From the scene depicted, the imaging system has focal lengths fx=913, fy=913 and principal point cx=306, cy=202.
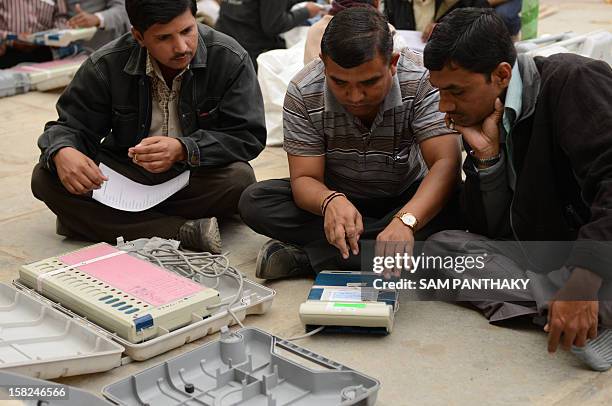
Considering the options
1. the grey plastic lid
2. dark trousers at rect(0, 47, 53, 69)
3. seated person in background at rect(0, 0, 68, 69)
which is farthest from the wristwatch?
dark trousers at rect(0, 47, 53, 69)

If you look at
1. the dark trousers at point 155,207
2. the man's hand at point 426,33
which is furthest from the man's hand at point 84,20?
the dark trousers at point 155,207

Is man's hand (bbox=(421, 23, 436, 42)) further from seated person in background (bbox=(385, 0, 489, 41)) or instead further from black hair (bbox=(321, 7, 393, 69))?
black hair (bbox=(321, 7, 393, 69))

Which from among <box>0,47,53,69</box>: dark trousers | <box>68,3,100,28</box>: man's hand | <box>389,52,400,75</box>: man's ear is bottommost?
<box>0,47,53,69</box>: dark trousers

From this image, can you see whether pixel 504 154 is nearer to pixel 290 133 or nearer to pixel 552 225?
pixel 552 225

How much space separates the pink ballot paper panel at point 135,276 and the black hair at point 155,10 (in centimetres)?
77

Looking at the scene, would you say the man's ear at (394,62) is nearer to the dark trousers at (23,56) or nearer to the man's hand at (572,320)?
the man's hand at (572,320)

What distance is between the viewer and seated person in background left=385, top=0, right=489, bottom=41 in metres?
4.80

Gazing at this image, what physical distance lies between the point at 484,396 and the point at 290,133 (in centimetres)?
109

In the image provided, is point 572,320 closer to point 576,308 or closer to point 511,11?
point 576,308

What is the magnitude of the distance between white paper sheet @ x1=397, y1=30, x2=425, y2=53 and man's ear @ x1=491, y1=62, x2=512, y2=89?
196cm

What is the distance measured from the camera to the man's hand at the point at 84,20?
586 cm

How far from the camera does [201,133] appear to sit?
3.26m

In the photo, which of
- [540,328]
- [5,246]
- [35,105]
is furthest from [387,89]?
[35,105]

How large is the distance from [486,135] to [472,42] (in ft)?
0.95
